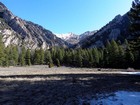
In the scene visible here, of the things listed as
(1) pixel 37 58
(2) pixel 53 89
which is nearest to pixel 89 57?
(1) pixel 37 58

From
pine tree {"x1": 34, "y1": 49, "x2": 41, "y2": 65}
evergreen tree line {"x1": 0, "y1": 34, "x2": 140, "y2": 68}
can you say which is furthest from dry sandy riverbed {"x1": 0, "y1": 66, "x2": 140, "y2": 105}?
pine tree {"x1": 34, "y1": 49, "x2": 41, "y2": 65}

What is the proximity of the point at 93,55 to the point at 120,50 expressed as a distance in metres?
22.7

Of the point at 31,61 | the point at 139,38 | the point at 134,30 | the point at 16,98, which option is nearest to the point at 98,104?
the point at 16,98

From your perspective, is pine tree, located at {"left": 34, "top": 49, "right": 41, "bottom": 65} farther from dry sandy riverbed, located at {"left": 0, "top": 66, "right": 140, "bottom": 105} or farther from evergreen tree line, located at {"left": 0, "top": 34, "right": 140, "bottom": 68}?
dry sandy riverbed, located at {"left": 0, "top": 66, "right": 140, "bottom": 105}

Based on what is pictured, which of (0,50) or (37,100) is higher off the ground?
(0,50)

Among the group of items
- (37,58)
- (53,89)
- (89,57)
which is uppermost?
(37,58)

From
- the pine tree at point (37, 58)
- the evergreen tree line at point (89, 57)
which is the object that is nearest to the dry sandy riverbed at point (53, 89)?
the evergreen tree line at point (89, 57)

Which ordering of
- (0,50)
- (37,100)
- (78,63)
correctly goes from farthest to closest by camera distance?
1. (78,63)
2. (0,50)
3. (37,100)

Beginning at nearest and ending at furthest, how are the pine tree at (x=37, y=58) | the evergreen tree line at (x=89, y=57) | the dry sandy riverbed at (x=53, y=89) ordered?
the dry sandy riverbed at (x=53, y=89) < the evergreen tree line at (x=89, y=57) < the pine tree at (x=37, y=58)

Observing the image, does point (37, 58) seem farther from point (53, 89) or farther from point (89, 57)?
point (53, 89)

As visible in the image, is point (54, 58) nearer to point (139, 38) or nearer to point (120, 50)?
point (120, 50)

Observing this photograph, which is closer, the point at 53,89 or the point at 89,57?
the point at 53,89

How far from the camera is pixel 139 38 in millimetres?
42500

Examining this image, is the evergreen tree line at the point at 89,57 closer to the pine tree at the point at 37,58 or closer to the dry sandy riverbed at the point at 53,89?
the pine tree at the point at 37,58
